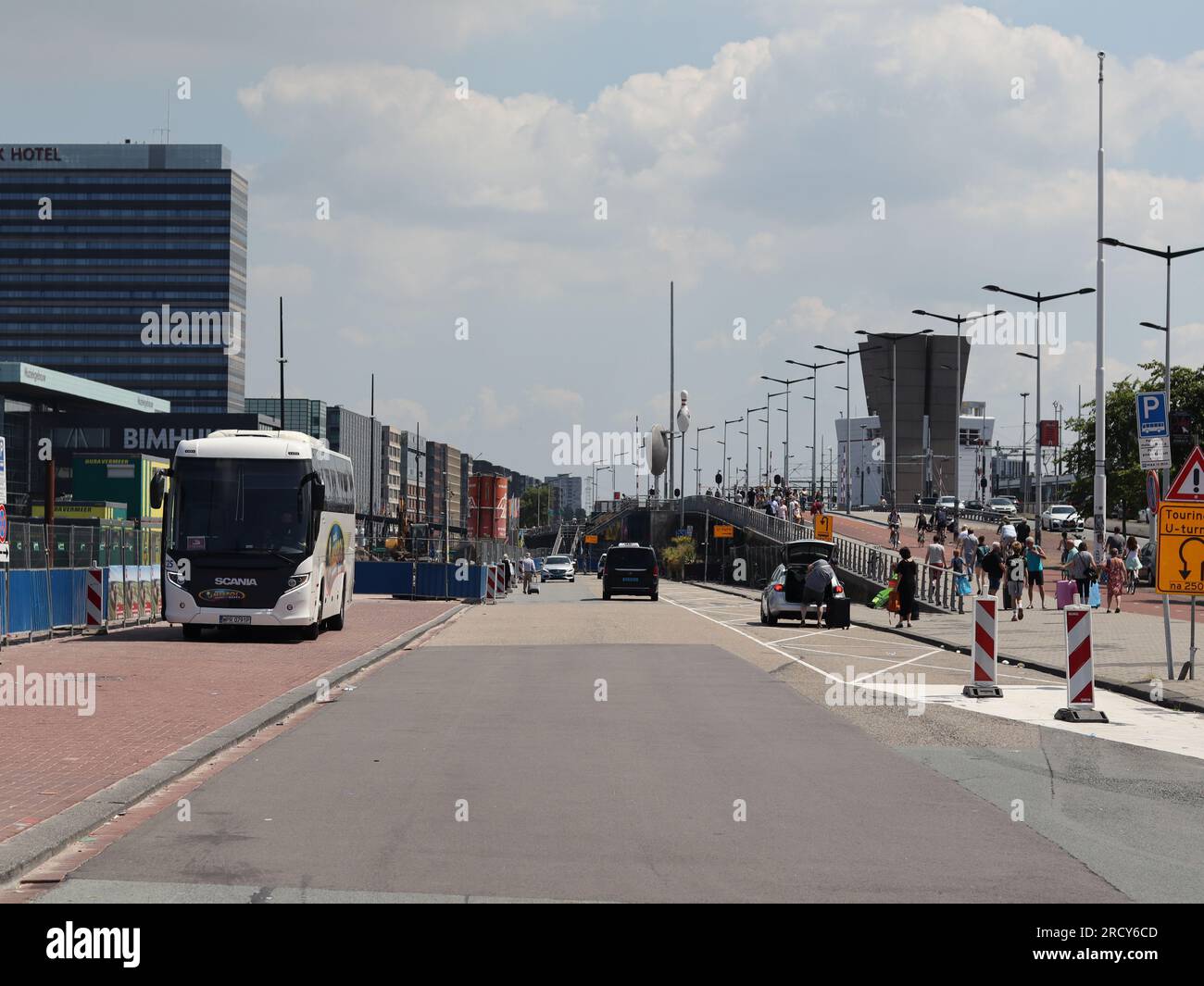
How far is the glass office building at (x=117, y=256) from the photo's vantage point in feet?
538

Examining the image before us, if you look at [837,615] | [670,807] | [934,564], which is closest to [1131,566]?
[934,564]

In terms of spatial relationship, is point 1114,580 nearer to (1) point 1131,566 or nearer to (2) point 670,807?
(1) point 1131,566

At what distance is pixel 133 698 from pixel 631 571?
37.1 m

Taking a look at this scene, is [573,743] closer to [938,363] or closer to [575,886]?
[575,886]

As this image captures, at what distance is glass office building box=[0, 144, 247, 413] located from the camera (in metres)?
164

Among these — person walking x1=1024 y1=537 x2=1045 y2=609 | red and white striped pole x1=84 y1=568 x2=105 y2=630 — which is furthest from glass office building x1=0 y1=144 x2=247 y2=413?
red and white striped pole x1=84 y1=568 x2=105 y2=630

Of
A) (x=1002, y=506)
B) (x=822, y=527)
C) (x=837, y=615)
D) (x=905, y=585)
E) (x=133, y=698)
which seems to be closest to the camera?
(x=133, y=698)

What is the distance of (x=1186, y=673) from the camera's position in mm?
19234

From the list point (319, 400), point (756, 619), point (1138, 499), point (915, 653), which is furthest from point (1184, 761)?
point (319, 400)

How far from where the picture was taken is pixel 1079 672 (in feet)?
51.1

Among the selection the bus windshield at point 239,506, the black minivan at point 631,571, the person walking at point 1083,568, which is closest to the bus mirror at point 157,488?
the bus windshield at point 239,506

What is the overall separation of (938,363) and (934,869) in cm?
11970

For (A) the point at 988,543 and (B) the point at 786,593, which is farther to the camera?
(A) the point at 988,543

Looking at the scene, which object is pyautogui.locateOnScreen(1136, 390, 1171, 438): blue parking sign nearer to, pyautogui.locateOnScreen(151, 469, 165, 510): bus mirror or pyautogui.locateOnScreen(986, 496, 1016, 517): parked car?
pyautogui.locateOnScreen(151, 469, 165, 510): bus mirror
